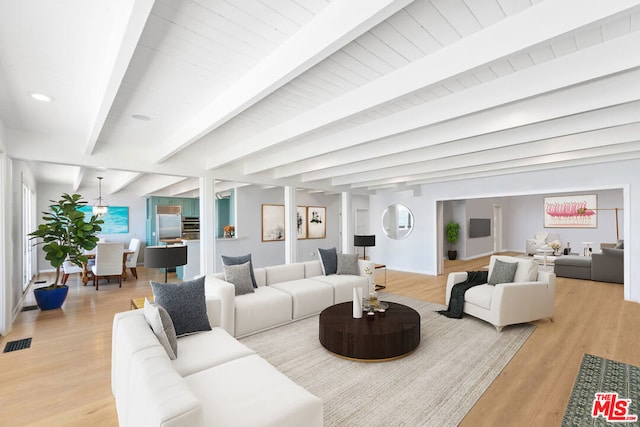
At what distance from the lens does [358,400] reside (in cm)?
227

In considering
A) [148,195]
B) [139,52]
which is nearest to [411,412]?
[139,52]

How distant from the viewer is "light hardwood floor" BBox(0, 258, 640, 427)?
214cm

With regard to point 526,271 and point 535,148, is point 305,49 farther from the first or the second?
point 526,271

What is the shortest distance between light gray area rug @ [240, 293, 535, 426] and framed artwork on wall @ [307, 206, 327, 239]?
16.1 ft

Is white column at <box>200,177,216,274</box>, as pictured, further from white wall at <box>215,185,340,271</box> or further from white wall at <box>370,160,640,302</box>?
white wall at <box>370,160,640,302</box>

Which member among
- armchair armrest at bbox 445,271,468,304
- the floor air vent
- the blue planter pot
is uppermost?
armchair armrest at bbox 445,271,468,304

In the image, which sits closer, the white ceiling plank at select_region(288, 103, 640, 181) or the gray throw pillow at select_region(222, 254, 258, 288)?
the white ceiling plank at select_region(288, 103, 640, 181)

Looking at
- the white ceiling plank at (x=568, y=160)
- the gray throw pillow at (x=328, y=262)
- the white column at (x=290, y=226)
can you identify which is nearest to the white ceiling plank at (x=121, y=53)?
the gray throw pillow at (x=328, y=262)

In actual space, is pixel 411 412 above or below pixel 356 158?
below

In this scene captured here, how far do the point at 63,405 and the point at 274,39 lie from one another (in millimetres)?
3175

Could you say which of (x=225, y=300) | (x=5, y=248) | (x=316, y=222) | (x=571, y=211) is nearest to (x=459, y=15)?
(x=225, y=300)

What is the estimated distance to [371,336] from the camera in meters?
2.87

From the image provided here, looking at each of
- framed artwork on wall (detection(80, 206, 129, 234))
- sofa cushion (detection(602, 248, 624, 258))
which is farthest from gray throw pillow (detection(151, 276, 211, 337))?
framed artwork on wall (detection(80, 206, 129, 234))

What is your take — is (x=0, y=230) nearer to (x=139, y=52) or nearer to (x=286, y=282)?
(x=139, y=52)
